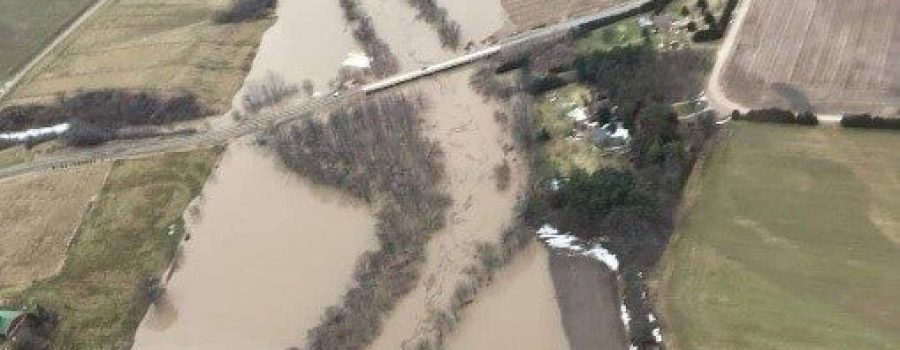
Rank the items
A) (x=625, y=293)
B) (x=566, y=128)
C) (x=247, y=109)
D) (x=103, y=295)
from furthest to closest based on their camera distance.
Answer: (x=247, y=109), (x=566, y=128), (x=103, y=295), (x=625, y=293)

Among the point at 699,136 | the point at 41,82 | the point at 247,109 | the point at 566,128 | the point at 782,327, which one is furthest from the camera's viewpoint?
the point at 41,82

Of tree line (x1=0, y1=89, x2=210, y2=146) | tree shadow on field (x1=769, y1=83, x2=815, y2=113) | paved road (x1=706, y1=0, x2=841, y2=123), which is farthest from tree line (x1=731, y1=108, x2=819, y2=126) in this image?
tree line (x1=0, y1=89, x2=210, y2=146)

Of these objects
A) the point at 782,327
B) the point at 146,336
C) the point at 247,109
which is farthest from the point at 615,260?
the point at 247,109

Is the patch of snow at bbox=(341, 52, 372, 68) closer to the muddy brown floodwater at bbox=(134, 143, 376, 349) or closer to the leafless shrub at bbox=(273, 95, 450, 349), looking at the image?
the leafless shrub at bbox=(273, 95, 450, 349)

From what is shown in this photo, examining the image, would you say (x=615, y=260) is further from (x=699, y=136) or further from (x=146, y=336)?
(x=146, y=336)

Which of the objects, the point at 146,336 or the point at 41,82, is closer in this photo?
the point at 146,336

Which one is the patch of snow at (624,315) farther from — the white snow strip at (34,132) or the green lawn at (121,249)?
the white snow strip at (34,132)

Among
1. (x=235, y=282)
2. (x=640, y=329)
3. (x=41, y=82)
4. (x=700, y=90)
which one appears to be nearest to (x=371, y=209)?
(x=235, y=282)

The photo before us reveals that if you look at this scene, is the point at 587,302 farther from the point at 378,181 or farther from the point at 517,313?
the point at 378,181
